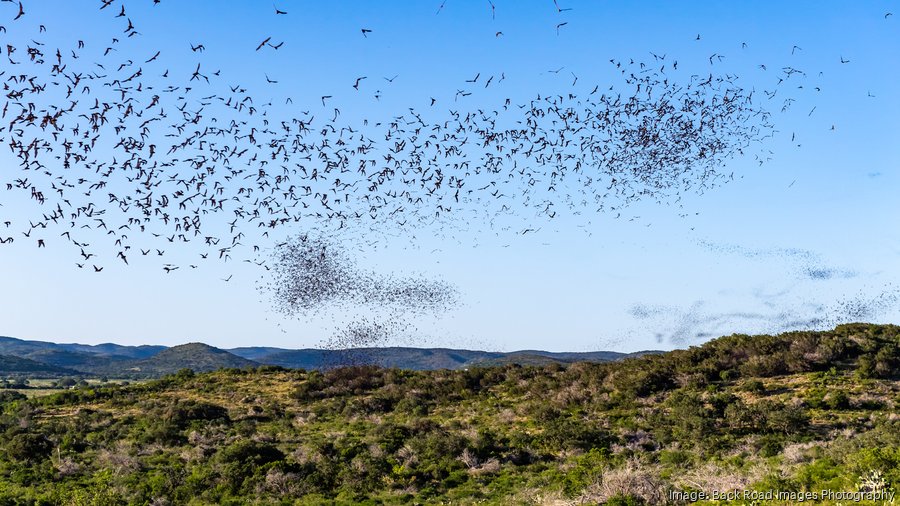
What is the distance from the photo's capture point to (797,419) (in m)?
25.8

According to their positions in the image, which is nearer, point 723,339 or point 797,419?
point 797,419

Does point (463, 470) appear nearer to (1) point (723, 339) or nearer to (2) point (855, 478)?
(2) point (855, 478)

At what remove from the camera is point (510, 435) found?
98.0 ft

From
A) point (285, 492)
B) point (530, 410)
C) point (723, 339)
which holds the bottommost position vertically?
point (285, 492)

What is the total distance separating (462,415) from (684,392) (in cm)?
1150

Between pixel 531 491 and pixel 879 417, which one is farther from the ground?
pixel 879 417

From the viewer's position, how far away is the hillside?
21.4m

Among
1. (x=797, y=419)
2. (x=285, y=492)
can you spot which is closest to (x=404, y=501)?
(x=285, y=492)

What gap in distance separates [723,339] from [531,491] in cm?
2567

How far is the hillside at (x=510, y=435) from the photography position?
21.4 metres

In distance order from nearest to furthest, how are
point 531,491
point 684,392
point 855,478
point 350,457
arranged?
point 855,478
point 531,491
point 350,457
point 684,392

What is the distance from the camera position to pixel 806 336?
40.0 meters

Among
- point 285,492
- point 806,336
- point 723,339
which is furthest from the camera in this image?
point 723,339

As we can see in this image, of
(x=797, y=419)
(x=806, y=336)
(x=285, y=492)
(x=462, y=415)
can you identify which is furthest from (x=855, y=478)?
(x=806, y=336)
